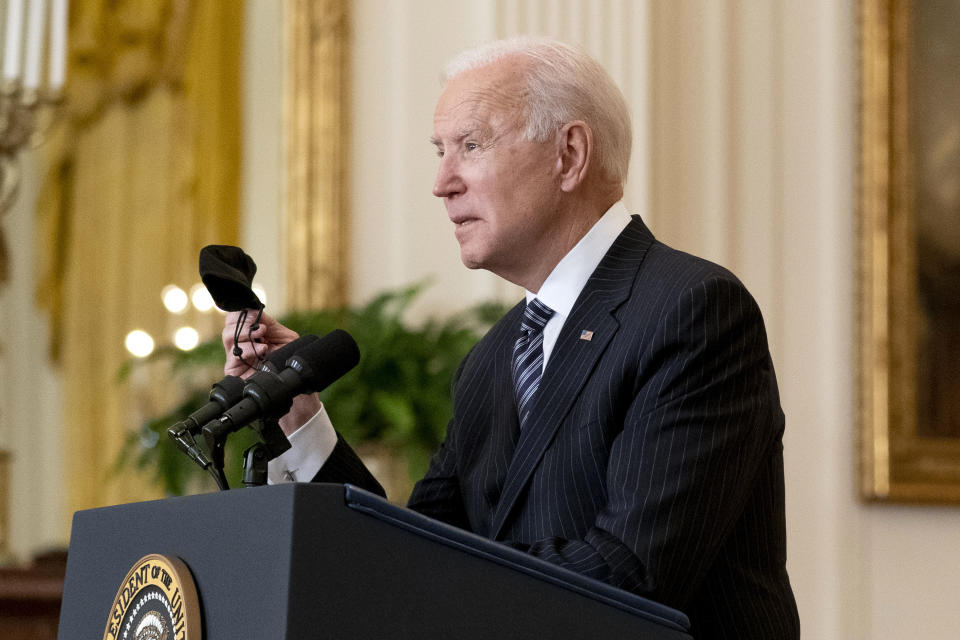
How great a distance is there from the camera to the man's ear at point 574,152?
2.49 m

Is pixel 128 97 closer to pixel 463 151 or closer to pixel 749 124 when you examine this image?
pixel 749 124

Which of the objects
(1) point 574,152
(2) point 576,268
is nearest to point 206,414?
(2) point 576,268

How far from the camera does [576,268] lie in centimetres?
247

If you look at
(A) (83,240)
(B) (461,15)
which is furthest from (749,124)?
(A) (83,240)

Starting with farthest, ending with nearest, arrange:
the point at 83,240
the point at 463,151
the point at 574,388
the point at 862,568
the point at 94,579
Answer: the point at 83,240 → the point at 862,568 → the point at 463,151 → the point at 574,388 → the point at 94,579

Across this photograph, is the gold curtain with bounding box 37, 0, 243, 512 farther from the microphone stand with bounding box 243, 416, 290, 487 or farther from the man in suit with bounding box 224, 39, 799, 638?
the microphone stand with bounding box 243, 416, 290, 487

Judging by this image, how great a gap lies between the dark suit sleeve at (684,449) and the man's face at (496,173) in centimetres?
42

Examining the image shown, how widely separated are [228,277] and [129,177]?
A: 13.0ft

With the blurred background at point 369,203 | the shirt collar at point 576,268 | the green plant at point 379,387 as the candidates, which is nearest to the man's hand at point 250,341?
the shirt collar at point 576,268

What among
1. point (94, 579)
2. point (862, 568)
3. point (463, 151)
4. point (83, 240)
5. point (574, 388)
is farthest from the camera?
point (83, 240)

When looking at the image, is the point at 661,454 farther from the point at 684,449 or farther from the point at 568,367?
the point at 568,367

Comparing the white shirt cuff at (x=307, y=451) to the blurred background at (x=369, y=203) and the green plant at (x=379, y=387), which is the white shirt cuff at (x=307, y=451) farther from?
the blurred background at (x=369, y=203)

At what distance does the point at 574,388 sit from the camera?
2.19 m

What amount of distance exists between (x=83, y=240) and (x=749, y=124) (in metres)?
3.04
